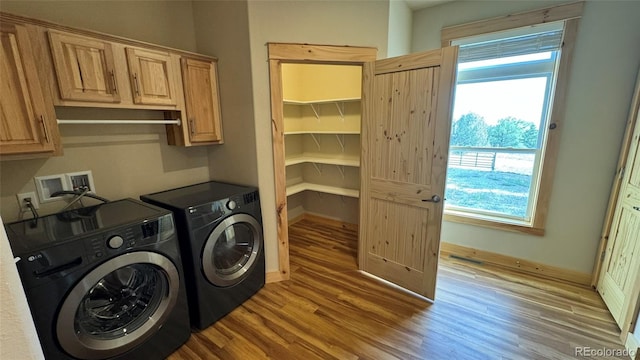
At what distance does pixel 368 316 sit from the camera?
78.3 inches

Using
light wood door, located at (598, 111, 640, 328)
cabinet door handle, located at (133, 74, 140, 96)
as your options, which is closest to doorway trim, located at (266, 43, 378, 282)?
cabinet door handle, located at (133, 74, 140, 96)

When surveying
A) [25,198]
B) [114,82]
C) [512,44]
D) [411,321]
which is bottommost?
→ [411,321]

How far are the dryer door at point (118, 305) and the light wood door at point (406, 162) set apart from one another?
1.67m

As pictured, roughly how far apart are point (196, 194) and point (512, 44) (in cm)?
306

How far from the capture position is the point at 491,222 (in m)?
2.57

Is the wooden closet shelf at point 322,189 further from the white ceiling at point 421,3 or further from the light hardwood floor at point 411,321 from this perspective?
the white ceiling at point 421,3

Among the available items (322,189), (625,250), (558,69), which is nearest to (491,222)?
(625,250)

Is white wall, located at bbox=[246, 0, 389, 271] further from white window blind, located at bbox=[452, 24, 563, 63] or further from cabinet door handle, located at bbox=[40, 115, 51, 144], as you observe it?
cabinet door handle, located at bbox=[40, 115, 51, 144]

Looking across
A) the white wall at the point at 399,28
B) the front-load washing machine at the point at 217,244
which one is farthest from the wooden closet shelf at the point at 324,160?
the white wall at the point at 399,28

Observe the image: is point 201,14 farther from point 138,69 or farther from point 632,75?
point 632,75

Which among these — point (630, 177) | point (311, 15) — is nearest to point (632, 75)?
point (630, 177)

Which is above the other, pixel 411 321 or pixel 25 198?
pixel 25 198

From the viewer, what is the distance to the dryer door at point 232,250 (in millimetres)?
1829

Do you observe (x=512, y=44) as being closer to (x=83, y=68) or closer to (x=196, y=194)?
(x=196, y=194)
